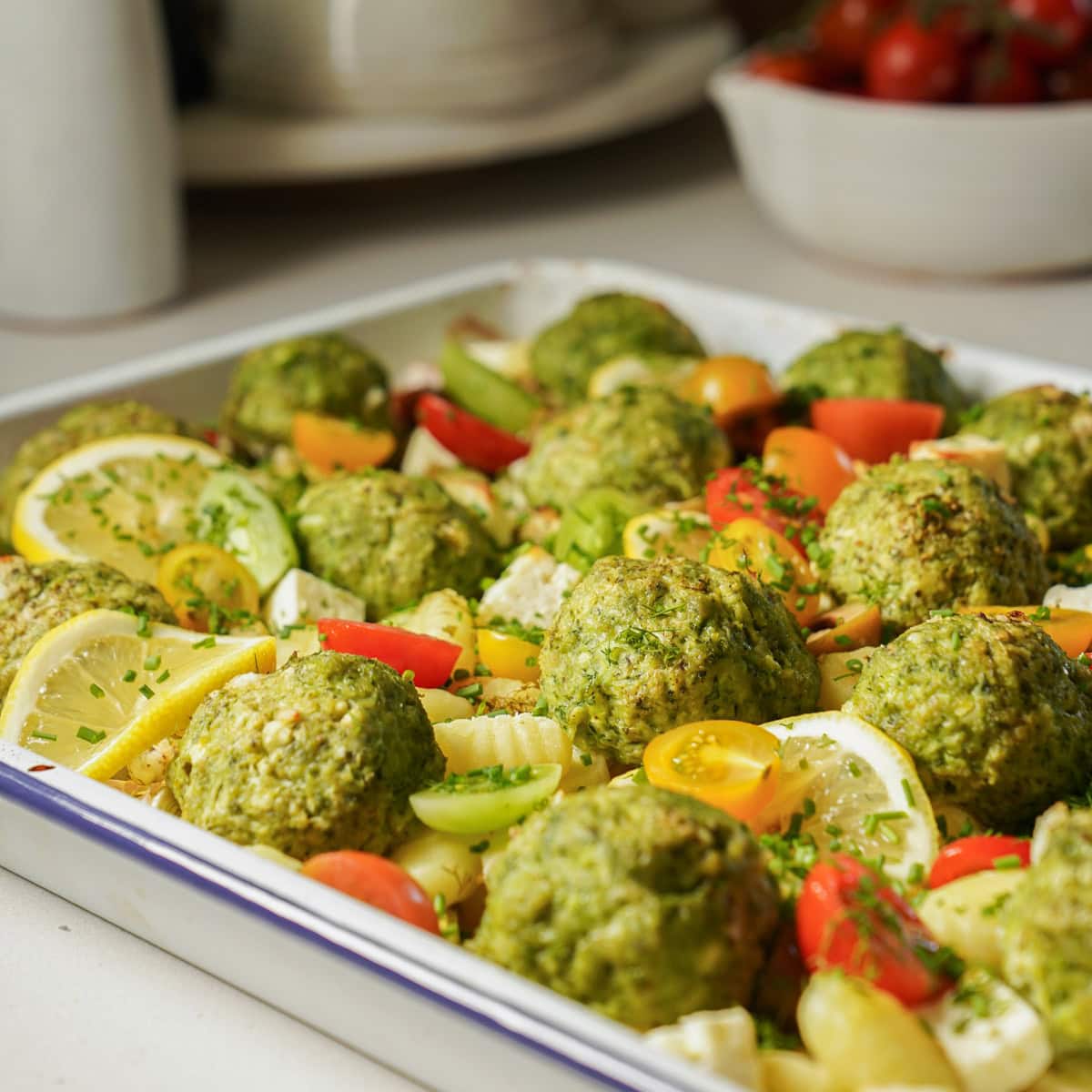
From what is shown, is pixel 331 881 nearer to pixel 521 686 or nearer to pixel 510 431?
pixel 521 686

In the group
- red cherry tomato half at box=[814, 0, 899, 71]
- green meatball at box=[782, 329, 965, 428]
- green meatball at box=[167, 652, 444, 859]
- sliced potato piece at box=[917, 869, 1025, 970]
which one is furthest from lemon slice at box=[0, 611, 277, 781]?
red cherry tomato half at box=[814, 0, 899, 71]

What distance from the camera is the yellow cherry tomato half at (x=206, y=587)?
263cm

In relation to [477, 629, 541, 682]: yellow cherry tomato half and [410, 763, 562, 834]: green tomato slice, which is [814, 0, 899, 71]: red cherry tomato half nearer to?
[477, 629, 541, 682]: yellow cherry tomato half

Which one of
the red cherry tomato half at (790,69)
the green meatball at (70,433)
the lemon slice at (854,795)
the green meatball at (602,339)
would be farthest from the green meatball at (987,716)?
the red cherry tomato half at (790,69)

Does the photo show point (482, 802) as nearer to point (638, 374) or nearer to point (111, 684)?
point (111, 684)

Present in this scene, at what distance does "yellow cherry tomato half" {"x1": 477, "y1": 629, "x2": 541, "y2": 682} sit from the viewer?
2.43 metres

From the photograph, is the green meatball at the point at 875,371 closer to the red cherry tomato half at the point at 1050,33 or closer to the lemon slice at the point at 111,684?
the lemon slice at the point at 111,684

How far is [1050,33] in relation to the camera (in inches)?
175

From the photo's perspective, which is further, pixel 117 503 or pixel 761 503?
pixel 117 503

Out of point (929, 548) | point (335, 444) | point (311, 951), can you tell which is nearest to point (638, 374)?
point (335, 444)

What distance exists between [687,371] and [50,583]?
56.6 inches

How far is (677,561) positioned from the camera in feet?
7.29

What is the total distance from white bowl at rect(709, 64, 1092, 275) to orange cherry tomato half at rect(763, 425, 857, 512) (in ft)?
4.97

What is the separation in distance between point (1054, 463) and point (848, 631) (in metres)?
0.75
